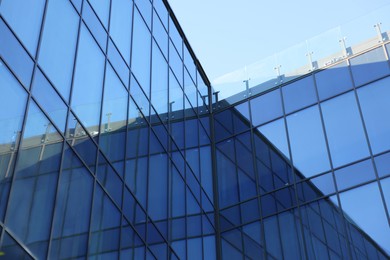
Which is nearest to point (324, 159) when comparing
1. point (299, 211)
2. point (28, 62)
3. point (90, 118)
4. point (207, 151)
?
point (299, 211)

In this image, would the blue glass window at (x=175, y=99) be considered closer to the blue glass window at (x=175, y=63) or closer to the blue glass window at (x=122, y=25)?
the blue glass window at (x=175, y=63)

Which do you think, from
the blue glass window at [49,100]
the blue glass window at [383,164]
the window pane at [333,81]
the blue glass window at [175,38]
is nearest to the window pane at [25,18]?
the blue glass window at [49,100]

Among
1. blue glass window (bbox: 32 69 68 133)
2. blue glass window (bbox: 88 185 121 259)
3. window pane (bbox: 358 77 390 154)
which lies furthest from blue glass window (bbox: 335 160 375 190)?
blue glass window (bbox: 32 69 68 133)

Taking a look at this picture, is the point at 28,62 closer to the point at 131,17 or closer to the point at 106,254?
the point at 106,254

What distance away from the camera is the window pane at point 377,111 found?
2222cm

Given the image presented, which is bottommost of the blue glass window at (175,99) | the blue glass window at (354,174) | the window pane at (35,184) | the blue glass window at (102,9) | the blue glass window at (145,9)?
the window pane at (35,184)

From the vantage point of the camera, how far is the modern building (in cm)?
1294

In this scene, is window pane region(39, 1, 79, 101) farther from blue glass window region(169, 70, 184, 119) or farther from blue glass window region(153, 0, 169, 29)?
blue glass window region(153, 0, 169, 29)

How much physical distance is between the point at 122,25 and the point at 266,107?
939cm

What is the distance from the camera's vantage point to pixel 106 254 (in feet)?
50.0

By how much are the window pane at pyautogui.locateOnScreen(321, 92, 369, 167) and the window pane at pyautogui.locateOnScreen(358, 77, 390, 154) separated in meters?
0.34

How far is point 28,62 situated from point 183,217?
1062 cm

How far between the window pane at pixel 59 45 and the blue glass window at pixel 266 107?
12542 millimetres

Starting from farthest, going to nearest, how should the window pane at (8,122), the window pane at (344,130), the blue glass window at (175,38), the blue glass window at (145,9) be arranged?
1. the blue glass window at (175,38)
2. the window pane at (344,130)
3. the blue glass window at (145,9)
4. the window pane at (8,122)
